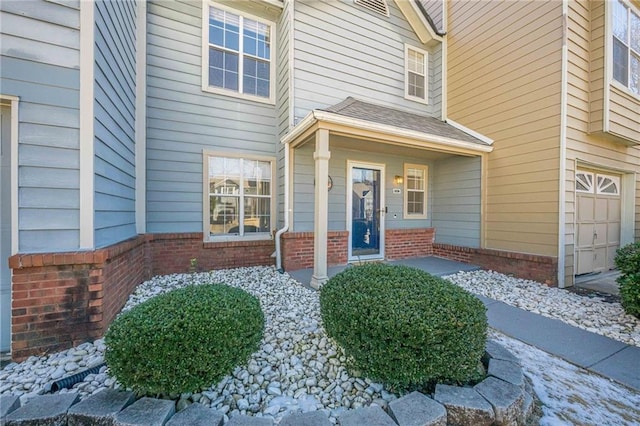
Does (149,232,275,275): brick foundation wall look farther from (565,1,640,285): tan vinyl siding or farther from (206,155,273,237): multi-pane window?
(565,1,640,285): tan vinyl siding

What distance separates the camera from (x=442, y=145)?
5445 mm

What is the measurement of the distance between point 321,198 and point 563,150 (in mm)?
4347

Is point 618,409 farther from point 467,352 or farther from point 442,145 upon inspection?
point 442,145

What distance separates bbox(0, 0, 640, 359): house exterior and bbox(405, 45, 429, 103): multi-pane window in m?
0.05

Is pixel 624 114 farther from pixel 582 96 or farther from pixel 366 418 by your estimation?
pixel 366 418

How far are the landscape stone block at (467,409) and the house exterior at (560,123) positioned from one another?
14.4 ft

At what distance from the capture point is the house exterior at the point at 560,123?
4730 mm

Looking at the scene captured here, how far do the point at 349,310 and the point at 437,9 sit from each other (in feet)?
28.5

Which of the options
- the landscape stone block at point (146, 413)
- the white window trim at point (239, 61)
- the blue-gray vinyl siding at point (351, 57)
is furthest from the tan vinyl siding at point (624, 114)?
the landscape stone block at point (146, 413)

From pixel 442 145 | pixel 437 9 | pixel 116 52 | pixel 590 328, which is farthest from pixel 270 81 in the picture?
pixel 590 328

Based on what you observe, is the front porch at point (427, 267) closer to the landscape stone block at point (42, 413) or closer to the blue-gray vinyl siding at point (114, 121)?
the blue-gray vinyl siding at point (114, 121)

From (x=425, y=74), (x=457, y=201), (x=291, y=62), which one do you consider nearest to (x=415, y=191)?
(x=457, y=201)

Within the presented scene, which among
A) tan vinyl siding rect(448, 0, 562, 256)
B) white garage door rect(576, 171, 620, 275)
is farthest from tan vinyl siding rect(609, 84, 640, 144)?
tan vinyl siding rect(448, 0, 562, 256)

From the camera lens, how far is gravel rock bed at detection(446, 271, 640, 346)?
3166 mm
